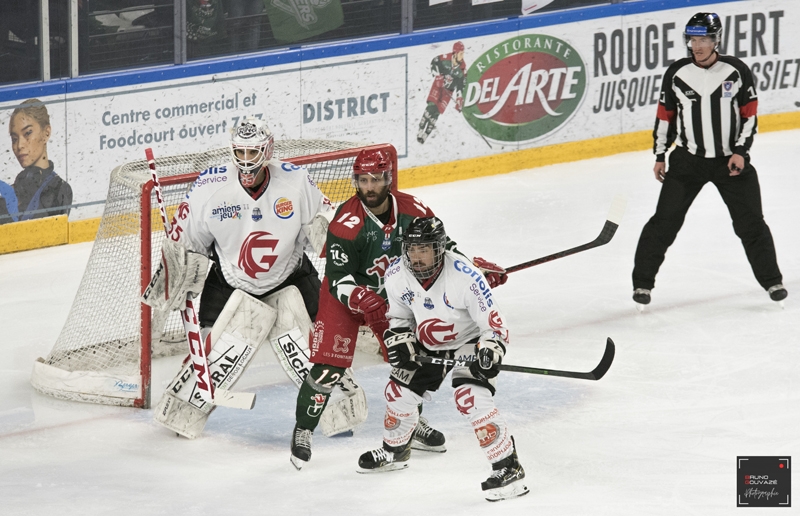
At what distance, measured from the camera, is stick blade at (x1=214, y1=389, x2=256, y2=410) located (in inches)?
195

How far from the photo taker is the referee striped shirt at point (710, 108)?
20.7ft

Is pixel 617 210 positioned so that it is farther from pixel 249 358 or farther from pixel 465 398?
pixel 249 358

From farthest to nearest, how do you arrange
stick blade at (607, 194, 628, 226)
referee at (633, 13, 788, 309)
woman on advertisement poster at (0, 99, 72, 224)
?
woman on advertisement poster at (0, 99, 72, 224), referee at (633, 13, 788, 309), stick blade at (607, 194, 628, 226)

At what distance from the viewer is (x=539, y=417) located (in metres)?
5.37

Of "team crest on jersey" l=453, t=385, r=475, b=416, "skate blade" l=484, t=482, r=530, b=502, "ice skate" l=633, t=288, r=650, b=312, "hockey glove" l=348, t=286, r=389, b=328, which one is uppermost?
"hockey glove" l=348, t=286, r=389, b=328

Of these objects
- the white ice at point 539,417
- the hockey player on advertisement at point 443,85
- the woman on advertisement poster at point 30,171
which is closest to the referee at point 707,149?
the white ice at point 539,417

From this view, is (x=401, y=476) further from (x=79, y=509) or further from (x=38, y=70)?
(x=38, y=70)

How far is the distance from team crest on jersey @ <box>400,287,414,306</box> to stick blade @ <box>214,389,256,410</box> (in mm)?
718

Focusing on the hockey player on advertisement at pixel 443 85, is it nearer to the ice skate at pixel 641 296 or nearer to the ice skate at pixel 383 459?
the ice skate at pixel 641 296

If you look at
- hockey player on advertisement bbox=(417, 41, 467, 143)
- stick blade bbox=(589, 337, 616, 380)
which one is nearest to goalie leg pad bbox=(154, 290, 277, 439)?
stick blade bbox=(589, 337, 616, 380)

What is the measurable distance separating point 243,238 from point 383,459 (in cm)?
95

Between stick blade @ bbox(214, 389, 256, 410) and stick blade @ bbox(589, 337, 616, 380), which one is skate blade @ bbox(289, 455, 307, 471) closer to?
stick blade @ bbox(214, 389, 256, 410)

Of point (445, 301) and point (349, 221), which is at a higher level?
point (349, 221)

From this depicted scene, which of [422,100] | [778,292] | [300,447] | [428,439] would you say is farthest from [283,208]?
[422,100]
